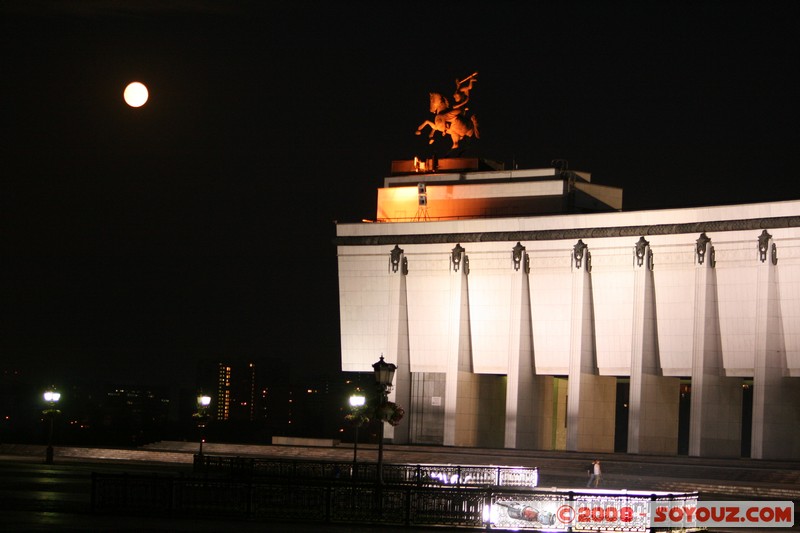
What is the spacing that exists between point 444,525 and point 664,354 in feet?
159

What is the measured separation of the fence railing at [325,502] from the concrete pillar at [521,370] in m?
50.1

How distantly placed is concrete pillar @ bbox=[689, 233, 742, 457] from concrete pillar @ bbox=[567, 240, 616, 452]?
7.41 m

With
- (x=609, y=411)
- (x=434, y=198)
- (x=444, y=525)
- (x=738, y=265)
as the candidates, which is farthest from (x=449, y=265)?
(x=444, y=525)

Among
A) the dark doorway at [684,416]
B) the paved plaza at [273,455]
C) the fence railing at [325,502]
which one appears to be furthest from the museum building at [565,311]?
the fence railing at [325,502]

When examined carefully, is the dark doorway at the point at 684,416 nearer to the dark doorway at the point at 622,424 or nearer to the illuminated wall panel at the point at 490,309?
the dark doorway at the point at 622,424

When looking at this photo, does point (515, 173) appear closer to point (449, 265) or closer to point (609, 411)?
point (449, 265)

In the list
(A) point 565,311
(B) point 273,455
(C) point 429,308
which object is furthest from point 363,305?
(B) point 273,455

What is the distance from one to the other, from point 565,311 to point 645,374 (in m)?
7.17

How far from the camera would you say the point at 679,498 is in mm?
34594

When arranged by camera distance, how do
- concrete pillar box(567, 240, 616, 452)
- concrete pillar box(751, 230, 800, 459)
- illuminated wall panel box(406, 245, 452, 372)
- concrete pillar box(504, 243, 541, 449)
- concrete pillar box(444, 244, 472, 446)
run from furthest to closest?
illuminated wall panel box(406, 245, 452, 372)
concrete pillar box(444, 244, 472, 446)
concrete pillar box(504, 243, 541, 449)
concrete pillar box(567, 240, 616, 452)
concrete pillar box(751, 230, 800, 459)

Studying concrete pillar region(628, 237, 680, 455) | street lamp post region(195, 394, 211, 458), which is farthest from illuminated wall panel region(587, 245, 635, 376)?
street lamp post region(195, 394, 211, 458)

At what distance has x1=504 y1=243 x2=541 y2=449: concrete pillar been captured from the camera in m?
88.2

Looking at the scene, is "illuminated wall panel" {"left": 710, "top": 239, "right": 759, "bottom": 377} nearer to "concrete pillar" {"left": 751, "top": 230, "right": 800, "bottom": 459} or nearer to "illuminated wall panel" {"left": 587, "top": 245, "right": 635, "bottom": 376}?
"concrete pillar" {"left": 751, "top": 230, "right": 800, "bottom": 459}

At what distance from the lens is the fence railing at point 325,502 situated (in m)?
36.8
